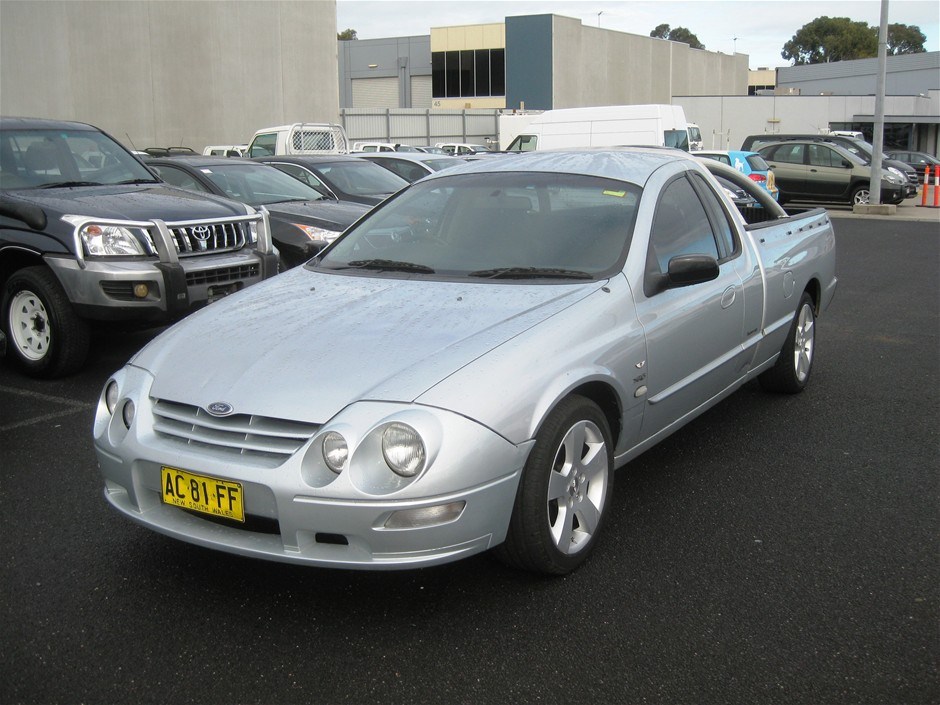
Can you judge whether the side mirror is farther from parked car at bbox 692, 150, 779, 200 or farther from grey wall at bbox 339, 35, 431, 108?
grey wall at bbox 339, 35, 431, 108

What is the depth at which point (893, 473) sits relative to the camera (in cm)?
467

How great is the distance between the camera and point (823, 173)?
22484mm

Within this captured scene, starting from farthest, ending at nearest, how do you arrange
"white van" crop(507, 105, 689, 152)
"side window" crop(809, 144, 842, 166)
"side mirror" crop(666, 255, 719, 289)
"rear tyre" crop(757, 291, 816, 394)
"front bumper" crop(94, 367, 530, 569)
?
"side window" crop(809, 144, 842, 166), "white van" crop(507, 105, 689, 152), "rear tyre" crop(757, 291, 816, 394), "side mirror" crop(666, 255, 719, 289), "front bumper" crop(94, 367, 530, 569)

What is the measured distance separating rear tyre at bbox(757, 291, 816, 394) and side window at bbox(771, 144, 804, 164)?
17.7 metres

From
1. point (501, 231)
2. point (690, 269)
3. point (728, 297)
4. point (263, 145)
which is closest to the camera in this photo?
point (690, 269)

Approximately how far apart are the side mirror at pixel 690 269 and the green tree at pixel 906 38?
122m

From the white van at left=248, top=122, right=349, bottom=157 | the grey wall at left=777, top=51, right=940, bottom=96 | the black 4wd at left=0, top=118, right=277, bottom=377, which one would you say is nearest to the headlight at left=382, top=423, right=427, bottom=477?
the black 4wd at left=0, top=118, right=277, bottom=377

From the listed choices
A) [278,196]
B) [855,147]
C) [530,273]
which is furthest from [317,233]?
[855,147]

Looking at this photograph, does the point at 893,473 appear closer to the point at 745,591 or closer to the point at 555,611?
the point at 745,591

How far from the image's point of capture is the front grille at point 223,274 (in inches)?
264

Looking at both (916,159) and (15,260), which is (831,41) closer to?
(916,159)

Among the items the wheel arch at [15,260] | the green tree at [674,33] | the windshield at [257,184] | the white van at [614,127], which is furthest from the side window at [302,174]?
the green tree at [674,33]

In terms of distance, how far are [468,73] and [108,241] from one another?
4825 centimetres

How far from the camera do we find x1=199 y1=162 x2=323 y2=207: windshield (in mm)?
9625
